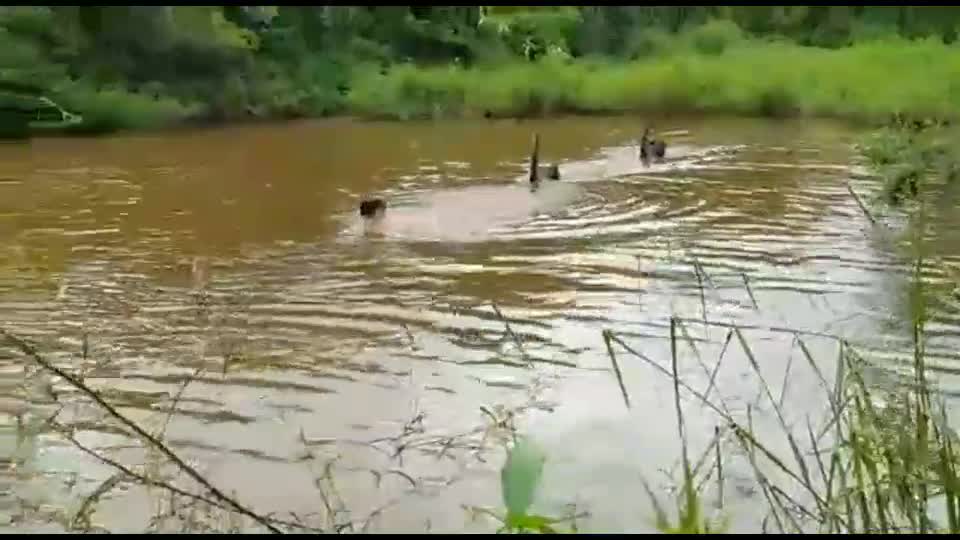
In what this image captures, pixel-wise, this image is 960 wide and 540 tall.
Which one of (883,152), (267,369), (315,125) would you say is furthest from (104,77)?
(267,369)

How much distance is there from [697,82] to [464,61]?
19.5 ft

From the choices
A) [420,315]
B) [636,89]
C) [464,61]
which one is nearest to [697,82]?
[636,89]

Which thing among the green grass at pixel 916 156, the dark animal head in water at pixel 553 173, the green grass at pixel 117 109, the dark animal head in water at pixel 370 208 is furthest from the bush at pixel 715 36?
the dark animal head in water at pixel 370 208

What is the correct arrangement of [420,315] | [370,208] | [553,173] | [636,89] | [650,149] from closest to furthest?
[420,315], [370,208], [553,173], [650,149], [636,89]

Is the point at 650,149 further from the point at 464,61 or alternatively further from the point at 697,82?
the point at 464,61

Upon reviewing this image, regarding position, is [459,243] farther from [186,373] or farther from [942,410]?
[942,410]

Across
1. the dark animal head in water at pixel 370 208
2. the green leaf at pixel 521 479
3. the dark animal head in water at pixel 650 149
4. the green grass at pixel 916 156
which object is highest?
the green leaf at pixel 521 479

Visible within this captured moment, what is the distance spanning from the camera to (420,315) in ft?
27.3

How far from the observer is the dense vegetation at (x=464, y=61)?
20.9m

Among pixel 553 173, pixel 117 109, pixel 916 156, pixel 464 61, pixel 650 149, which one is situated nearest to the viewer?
pixel 916 156

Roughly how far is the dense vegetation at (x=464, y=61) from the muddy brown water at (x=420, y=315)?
471 centimetres

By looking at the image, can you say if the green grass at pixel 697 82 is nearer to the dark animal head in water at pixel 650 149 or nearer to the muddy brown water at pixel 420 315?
the dark animal head in water at pixel 650 149

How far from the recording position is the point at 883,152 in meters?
11.4

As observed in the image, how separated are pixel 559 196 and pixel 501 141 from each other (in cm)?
665
